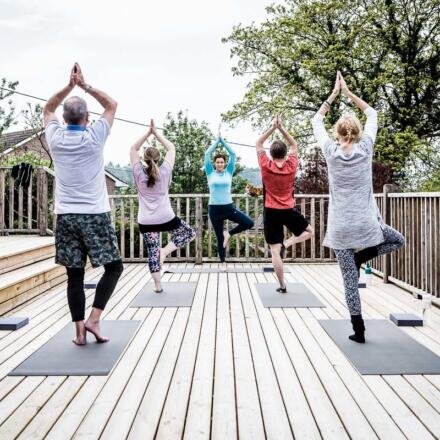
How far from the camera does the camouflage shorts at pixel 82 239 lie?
2514 mm

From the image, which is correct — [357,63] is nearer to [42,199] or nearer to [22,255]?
[42,199]

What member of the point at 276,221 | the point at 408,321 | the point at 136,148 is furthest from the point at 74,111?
the point at 408,321

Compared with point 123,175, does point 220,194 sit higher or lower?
lower

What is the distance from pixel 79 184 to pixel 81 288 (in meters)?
0.58

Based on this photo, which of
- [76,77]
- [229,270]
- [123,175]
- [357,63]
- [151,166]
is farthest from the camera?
[123,175]

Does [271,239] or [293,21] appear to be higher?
[293,21]

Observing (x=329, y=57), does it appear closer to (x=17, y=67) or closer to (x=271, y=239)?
(x=17, y=67)

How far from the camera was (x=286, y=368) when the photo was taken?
2.37 metres

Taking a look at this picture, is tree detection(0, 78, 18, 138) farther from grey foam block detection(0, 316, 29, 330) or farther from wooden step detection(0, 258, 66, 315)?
→ grey foam block detection(0, 316, 29, 330)

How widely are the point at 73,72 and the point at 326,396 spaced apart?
195cm

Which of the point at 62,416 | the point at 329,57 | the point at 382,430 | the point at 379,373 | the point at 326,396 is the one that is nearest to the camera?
the point at 382,430

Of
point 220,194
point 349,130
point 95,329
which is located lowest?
point 95,329

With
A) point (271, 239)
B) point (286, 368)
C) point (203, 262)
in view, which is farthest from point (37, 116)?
point (286, 368)

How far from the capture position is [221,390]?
2.08 m
